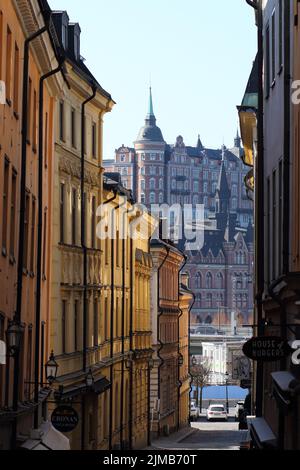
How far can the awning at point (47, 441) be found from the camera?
2216 cm

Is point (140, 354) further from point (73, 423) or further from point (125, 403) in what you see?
point (73, 423)

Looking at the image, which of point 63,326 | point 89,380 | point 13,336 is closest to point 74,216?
point 63,326

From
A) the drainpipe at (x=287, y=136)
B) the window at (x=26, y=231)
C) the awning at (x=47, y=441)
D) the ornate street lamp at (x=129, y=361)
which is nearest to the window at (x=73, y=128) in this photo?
the awning at (x=47, y=441)

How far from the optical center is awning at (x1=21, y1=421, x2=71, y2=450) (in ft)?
72.7

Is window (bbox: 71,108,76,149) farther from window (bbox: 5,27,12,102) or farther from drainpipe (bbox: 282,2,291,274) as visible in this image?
drainpipe (bbox: 282,2,291,274)

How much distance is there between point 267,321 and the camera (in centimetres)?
2225

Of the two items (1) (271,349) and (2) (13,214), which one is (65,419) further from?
(1) (271,349)

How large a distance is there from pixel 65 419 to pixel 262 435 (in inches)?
213

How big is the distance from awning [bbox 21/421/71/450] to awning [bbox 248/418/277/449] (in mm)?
3474

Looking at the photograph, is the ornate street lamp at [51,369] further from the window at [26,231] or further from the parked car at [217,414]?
the parked car at [217,414]

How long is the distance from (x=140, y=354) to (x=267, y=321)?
103ft

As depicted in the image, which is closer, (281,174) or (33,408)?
(281,174)

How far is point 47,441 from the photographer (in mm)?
24734
